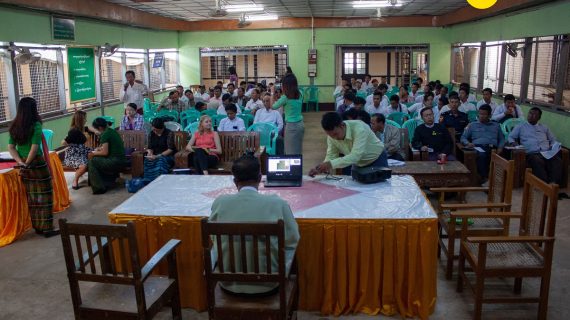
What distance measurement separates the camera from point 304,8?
12.7m

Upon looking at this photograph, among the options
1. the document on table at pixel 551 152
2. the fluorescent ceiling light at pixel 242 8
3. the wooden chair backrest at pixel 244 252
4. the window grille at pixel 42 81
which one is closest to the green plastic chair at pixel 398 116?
the document on table at pixel 551 152

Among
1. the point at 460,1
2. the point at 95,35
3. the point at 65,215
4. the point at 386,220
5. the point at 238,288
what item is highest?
the point at 460,1

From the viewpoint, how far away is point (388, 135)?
21.0 feet

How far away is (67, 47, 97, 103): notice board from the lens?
9.41 meters

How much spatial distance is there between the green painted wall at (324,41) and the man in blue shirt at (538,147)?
9403 millimetres

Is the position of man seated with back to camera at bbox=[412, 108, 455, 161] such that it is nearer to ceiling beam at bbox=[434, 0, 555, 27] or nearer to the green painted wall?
ceiling beam at bbox=[434, 0, 555, 27]

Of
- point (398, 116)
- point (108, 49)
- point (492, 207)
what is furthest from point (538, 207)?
point (108, 49)

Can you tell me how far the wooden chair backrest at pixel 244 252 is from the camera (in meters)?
2.49

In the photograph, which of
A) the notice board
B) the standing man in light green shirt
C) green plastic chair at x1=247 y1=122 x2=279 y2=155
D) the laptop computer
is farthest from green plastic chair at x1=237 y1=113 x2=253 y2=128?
the laptop computer

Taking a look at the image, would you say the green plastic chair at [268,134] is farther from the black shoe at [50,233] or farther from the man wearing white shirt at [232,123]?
the black shoe at [50,233]

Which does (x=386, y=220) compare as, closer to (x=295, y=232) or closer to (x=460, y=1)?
(x=295, y=232)

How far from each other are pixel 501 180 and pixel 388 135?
2385 mm

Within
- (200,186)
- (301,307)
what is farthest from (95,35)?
(301,307)

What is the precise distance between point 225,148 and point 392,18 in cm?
1053
